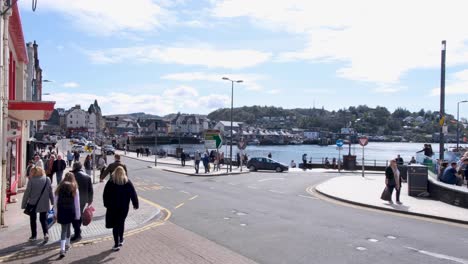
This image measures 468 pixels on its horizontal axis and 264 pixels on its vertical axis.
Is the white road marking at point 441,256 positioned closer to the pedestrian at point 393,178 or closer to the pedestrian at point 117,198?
the pedestrian at point 117,198

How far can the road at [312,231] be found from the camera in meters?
8.99

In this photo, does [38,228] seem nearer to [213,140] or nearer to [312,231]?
[312,231]

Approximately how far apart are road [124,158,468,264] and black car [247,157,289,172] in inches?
820

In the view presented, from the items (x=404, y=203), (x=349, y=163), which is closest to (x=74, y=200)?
(x=404, y=203)

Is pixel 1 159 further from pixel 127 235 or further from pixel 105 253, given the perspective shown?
pixel 105 253

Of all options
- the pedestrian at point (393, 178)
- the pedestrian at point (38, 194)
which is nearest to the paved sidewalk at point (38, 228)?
the pedestrian at point (38, 194)

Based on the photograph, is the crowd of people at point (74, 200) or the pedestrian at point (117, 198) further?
the pedestrian at point (117, 198)

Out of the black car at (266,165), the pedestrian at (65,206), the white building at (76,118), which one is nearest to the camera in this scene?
the pedestrian at (65,206)

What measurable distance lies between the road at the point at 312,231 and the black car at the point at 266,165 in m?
20.8

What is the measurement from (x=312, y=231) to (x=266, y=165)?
2863cm

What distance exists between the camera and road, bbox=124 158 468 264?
29.5ft

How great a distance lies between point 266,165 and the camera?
40000mm

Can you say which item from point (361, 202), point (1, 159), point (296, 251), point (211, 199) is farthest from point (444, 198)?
point (1, 159)

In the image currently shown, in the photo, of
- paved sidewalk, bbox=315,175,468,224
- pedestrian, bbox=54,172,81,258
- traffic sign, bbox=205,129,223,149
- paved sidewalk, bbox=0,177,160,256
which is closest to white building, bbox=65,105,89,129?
traffic sign, bbox=205,129,223,149
